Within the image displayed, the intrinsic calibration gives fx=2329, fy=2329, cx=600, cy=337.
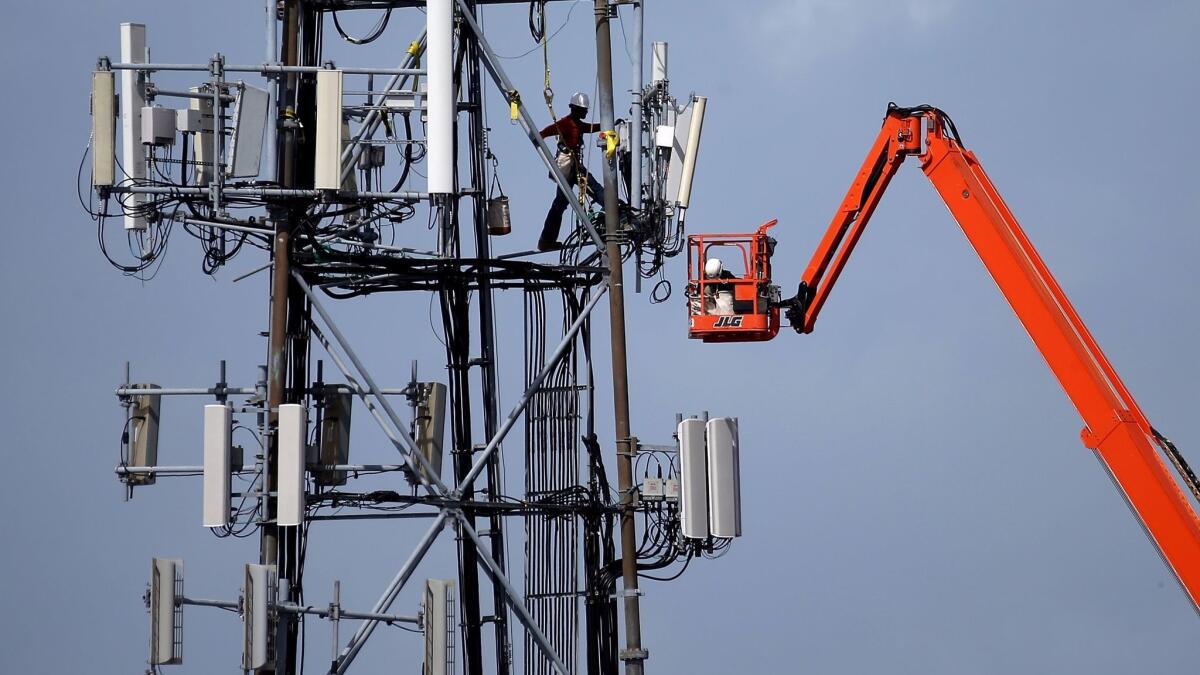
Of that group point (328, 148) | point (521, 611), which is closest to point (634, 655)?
point (521, 611)

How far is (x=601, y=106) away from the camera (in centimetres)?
3428

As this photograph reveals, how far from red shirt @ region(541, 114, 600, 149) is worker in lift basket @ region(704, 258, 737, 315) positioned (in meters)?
2.69

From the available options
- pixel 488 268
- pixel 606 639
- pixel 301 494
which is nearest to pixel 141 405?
pixel 301 494

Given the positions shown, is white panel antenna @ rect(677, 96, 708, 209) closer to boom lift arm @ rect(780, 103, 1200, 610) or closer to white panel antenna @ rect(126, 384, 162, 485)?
boom lift arm @ rect(780, 103, 1200, 610)

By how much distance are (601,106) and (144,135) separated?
7042mm

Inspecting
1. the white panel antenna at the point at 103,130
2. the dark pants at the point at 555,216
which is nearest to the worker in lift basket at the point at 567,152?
the dark pants at the point at 555,216

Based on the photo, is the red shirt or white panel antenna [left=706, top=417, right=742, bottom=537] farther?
the red shirt

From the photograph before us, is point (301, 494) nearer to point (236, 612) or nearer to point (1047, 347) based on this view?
point (236, 612)

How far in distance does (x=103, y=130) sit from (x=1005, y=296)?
44.9 ft

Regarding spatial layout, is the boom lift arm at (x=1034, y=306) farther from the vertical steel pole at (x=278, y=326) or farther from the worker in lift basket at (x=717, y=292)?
the vertical steel pole at (x=278, y=326)

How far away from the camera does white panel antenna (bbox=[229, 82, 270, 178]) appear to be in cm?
3053

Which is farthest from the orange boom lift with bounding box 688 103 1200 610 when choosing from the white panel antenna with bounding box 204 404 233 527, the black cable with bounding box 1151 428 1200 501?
the white panel antenna with bounding box 204 404 233 527

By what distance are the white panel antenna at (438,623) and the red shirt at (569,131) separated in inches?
307

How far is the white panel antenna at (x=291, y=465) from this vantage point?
30.4 metres
